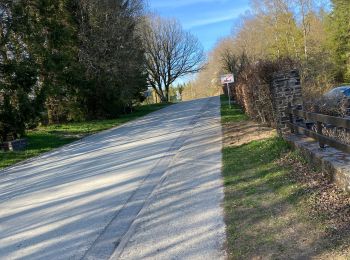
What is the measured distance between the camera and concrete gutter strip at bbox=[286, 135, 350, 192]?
5.99 m

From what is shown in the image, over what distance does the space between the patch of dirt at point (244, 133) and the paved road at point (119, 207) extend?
28.4 inches

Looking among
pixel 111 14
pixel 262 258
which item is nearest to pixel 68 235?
pixel 262 258

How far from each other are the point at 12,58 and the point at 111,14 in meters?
11.5

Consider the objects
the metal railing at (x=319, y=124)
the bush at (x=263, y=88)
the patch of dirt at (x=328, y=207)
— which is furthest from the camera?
the bush at (x=263, y=88)

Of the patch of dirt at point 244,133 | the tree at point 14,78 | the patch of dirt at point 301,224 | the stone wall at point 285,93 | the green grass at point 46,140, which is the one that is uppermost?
the tree at point 14,78

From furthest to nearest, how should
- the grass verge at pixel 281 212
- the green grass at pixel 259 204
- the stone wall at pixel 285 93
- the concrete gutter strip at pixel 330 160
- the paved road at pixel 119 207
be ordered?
the stone wall at pixel 285 93, the concrete gutter strip at pixel 330 160, the paved road at pixel 119 207, the green grass at pixel 259 204, the grass verge at pixel 281 212

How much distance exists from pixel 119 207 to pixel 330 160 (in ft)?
11.7

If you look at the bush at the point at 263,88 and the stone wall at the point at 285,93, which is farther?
the bush at the point at 263,88

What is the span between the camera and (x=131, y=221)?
6520mm

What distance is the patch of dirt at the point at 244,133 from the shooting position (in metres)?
12.9

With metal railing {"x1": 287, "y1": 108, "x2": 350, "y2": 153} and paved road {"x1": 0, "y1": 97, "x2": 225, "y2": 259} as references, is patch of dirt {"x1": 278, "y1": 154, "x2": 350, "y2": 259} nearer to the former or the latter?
metal railing {"x1": 287, "y1": 108, "x2": 350, "y2": 153}

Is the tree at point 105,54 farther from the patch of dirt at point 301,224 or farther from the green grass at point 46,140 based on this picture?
the patch of dirt at point 301,224

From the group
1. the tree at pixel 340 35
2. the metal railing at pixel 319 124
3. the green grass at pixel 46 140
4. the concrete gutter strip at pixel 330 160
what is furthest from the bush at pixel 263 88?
the tree at pixel 340 35

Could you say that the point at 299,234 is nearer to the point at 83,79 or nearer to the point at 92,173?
the point at 92,173
